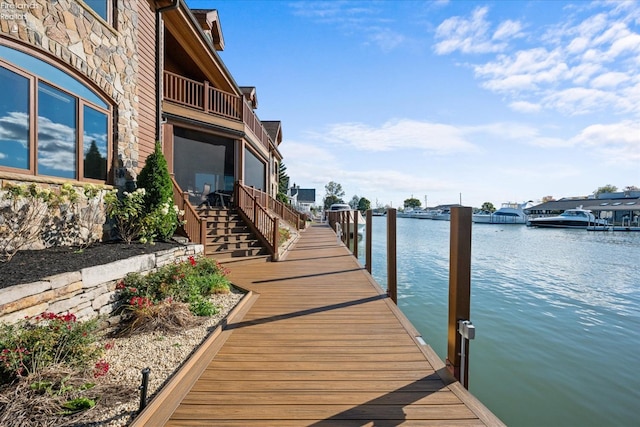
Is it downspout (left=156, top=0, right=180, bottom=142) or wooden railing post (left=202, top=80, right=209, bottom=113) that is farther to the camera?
wooden railing post (left=202, top=80, right=209, bottom=113)

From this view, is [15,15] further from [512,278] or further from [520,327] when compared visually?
[512,278]

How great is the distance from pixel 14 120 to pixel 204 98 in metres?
5.96

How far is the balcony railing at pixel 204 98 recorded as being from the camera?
8766mm

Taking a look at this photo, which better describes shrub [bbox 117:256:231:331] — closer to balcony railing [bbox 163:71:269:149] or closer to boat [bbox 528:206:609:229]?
balcony railing [bbox 163:71:269:149]

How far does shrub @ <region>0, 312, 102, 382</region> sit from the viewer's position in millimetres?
2182

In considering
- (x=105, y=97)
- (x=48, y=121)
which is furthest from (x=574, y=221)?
(x=48, y=121)

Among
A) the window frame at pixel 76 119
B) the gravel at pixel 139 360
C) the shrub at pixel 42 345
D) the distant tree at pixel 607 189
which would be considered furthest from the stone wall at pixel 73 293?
the distant tree at pixel 607 189

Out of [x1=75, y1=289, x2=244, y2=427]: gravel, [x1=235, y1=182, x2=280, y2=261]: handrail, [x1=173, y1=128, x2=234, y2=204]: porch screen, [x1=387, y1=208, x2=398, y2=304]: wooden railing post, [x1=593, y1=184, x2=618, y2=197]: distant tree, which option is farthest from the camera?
[x1=593, y1=184, x2=618, y2=197]: distant tree

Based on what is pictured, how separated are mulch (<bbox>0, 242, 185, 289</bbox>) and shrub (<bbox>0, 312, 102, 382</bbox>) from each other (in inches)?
19.8

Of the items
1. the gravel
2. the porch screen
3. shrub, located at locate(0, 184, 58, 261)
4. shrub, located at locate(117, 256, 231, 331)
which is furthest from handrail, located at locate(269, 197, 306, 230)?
the gravel

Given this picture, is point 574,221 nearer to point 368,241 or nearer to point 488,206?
point 368,241

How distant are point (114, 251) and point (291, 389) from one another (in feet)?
12.2

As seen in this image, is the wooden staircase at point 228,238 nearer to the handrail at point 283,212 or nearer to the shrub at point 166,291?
the shrub at point 166,291

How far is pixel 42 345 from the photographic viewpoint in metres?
2.35
